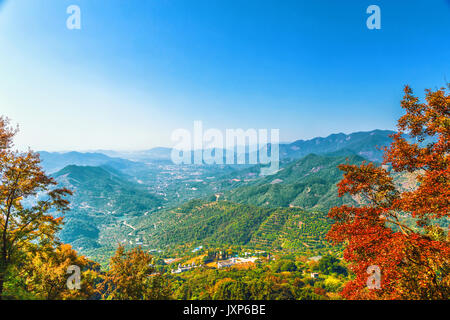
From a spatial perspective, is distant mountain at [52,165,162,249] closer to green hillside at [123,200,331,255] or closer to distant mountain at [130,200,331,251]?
green hillside at [123,200,331,255]

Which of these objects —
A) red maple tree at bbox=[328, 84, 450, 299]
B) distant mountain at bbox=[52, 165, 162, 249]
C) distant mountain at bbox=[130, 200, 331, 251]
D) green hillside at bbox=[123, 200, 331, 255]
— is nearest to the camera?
red maple tree at bbox=[328, 84, 450, 299]

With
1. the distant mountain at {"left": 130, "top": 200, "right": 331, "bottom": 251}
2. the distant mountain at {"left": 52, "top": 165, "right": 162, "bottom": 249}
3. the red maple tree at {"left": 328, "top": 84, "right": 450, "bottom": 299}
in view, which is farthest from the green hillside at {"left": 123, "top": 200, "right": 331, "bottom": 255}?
the red maple tree at {"left": 328, "top": 84, "right": 450, "bottom": 299}

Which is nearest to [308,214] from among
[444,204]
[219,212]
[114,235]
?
[219,212]

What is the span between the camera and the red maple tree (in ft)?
16.2

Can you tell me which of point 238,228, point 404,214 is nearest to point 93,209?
point 238,228

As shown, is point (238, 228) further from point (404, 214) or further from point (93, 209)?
point (93, 209)

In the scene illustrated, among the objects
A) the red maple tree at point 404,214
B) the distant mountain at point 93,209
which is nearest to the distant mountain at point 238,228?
the distant mountain at point 93,209

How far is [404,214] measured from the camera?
6184mm

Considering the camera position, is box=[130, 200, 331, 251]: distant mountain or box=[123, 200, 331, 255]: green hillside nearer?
box=[123, 200, 331, 255]: green hillside

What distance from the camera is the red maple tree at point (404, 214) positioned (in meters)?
4.94

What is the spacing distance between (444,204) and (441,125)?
94.0 inches

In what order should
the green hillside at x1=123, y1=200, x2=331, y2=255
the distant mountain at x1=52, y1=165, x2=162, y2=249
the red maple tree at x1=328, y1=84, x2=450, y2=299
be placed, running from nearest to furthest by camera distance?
the red maple tree at x1=328, y1=84, x2=450, y2=299, the green hillside at x1=123, y1=200, x2=331, y2=255, the distant mountain at x1=52, y1=165, x2=162, y2=249

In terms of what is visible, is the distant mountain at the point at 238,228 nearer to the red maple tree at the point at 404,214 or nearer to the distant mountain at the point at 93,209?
the distant mountain at the point at 93,209
